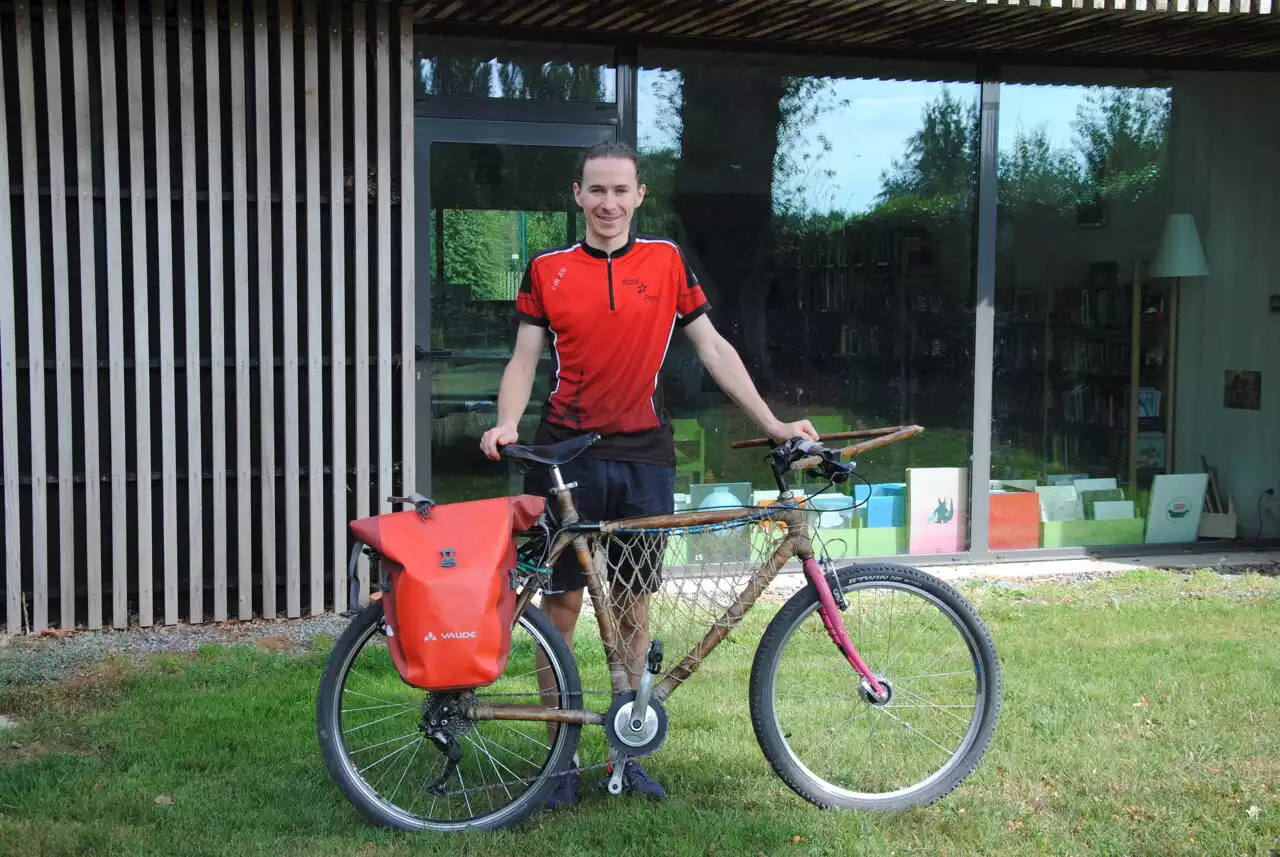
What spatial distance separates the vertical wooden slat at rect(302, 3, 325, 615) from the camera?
6.30 meters

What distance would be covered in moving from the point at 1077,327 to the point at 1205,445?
1.18 metres

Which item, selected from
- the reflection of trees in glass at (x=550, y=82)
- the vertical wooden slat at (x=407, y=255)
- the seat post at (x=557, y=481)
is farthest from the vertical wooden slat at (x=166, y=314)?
the seat post at (x=557, y=481)

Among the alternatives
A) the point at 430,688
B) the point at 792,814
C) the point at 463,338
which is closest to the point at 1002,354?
the point at 463,338

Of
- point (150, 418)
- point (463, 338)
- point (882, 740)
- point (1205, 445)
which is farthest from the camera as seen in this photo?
point (1205, 445)

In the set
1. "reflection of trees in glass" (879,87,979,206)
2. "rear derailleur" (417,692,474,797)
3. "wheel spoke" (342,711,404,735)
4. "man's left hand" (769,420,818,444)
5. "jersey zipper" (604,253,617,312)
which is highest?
"reflection of trees in glass" (879,87,979,206)

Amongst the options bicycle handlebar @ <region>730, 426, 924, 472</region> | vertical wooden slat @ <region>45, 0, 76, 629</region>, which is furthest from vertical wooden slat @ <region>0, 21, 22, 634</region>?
bicycle handlebar @ <region>730, 426, 924, 472</region>

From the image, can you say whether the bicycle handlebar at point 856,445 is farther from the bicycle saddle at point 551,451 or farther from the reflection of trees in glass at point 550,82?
the reflection of trees in glass at point 550,82

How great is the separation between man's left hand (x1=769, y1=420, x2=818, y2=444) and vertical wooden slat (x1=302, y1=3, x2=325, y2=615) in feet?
9.75

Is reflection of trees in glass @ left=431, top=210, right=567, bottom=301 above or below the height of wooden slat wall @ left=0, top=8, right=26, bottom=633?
above

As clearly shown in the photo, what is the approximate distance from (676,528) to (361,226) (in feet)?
10.3

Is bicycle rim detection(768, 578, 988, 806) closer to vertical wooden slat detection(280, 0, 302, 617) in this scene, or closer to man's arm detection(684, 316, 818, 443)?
man's arm detection(684, 316, 818, 443)

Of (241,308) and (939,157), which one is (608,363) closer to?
(241,308)

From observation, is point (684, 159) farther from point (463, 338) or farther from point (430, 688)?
point (430, 688)

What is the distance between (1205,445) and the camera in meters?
8.37
